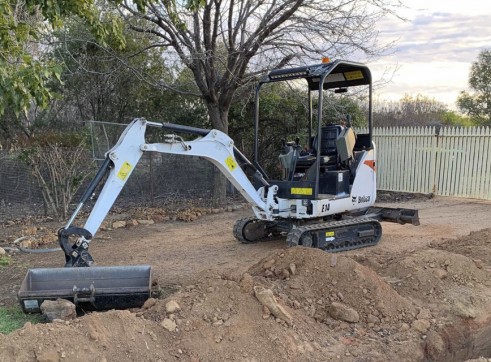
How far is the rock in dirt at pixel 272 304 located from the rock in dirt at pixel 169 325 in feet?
2.91

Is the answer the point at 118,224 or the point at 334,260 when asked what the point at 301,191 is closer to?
the point at 334,260

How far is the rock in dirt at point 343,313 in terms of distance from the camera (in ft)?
16.6

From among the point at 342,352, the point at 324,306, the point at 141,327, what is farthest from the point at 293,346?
the point at 141,327

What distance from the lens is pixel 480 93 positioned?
29.0 m

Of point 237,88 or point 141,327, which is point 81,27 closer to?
point 237,88

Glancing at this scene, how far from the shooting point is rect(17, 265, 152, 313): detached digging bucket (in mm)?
5332

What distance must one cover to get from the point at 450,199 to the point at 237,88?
6.65 meters

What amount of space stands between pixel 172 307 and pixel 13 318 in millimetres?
1853

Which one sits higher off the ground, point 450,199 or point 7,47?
point 7,47

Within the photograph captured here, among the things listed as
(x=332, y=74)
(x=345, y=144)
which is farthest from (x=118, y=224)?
(x=332, y=74)

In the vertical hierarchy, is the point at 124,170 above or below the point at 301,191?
above

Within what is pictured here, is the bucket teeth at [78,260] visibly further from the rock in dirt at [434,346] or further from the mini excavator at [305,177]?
the rock in dirt at [434,346]

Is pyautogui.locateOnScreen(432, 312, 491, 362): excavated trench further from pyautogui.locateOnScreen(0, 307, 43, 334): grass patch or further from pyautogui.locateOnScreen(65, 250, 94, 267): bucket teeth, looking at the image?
pyautogui.locateOnScreen(0, 307, 43, 334): grass patch

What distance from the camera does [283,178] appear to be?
28.2ft
